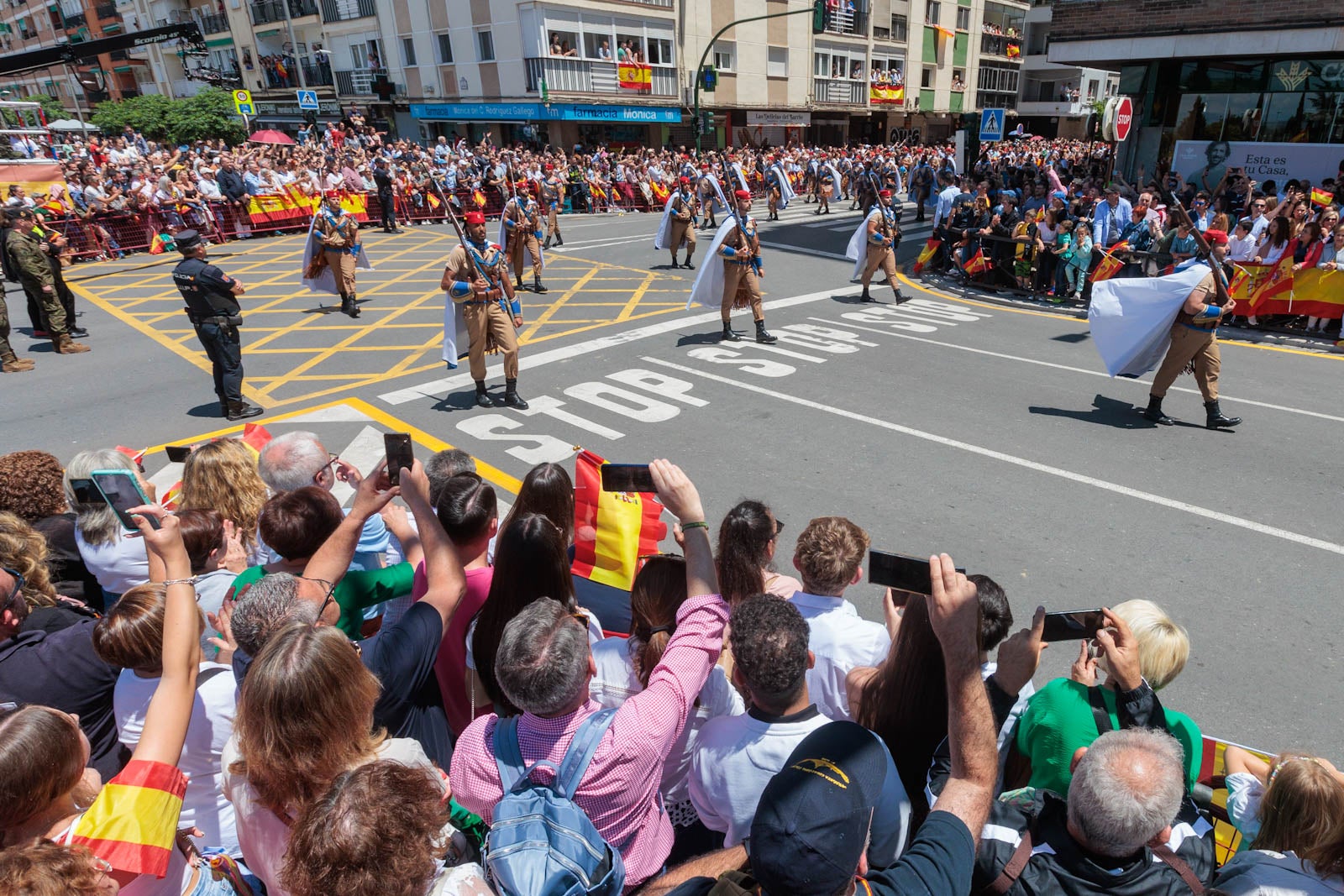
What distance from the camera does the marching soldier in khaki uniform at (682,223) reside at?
618 inches

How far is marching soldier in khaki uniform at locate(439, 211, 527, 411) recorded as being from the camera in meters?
8.41

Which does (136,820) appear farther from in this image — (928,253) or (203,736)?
(928,253)

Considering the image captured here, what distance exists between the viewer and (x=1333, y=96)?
1727 cm

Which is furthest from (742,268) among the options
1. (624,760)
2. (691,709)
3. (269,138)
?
(269,138)

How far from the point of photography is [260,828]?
203 centimetres

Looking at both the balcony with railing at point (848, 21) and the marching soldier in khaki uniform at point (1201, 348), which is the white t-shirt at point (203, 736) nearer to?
the marching soldier in khaki uniform at point (1201, 348)

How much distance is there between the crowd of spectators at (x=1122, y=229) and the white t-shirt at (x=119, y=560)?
9.60m

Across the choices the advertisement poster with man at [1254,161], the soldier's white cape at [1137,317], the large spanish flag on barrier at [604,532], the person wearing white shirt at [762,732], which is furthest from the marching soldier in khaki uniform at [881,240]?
the person wearing white shirt at [762,732]

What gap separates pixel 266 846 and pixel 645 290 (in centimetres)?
1303

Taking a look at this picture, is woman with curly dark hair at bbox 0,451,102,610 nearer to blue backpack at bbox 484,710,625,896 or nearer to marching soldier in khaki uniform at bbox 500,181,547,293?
blue backpack at bbox 484,710,625,896

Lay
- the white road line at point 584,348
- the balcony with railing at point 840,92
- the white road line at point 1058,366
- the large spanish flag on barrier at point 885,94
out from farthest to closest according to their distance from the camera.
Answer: the large spanish flag on barrier at point 885,94 < the balcony with railing at point 840,92 < the white road line at point 584,348 < the white road line at point 1058,366

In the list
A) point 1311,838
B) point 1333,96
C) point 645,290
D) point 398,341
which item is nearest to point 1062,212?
Answer: point 645,290

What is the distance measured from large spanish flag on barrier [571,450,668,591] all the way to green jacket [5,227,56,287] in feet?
34.4

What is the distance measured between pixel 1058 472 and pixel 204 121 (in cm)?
4429
